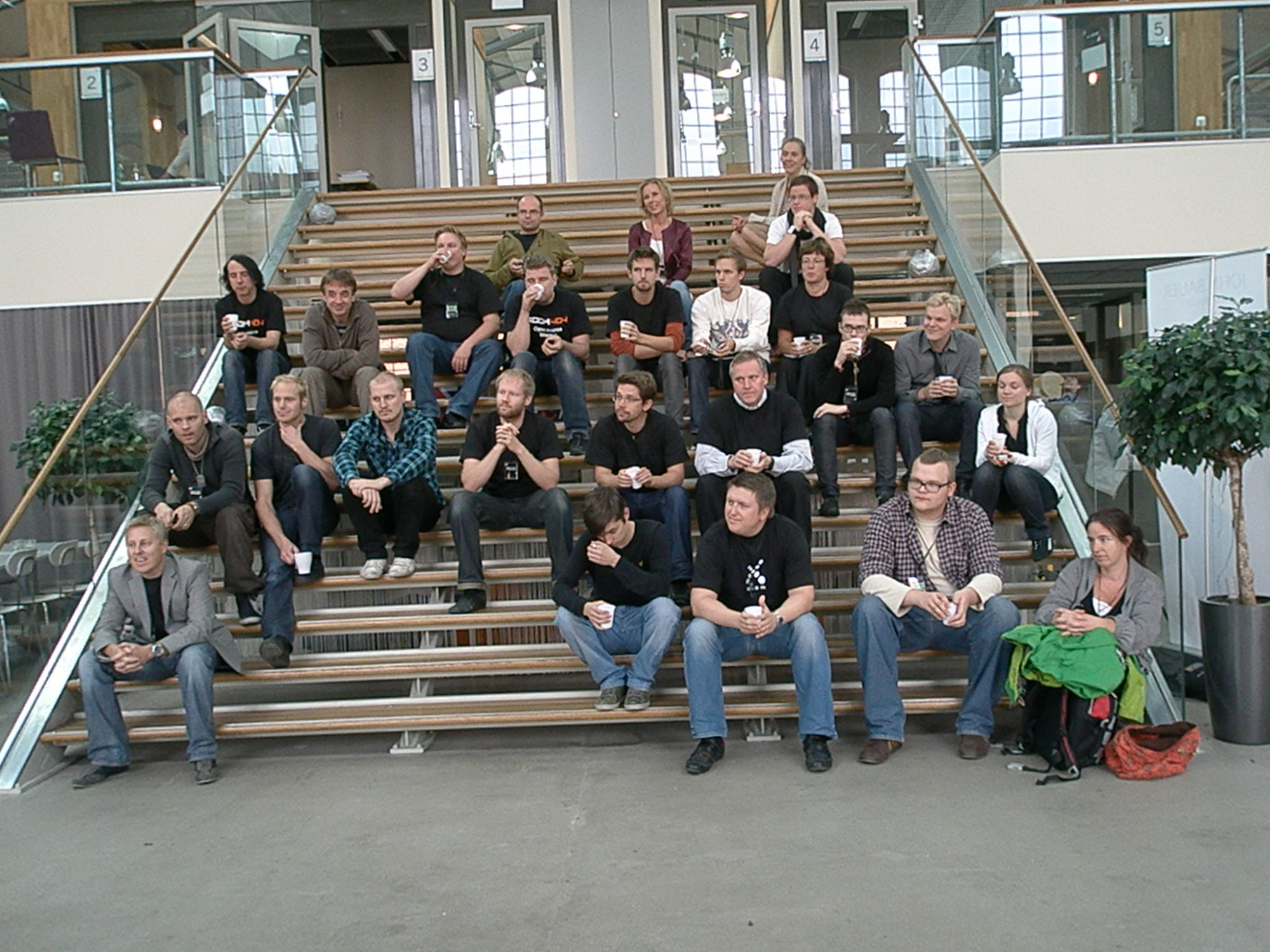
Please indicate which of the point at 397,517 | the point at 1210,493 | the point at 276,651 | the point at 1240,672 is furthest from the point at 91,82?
the point at 1240,672

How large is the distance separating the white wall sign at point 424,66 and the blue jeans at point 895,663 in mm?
9119

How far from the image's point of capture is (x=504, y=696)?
4.81m

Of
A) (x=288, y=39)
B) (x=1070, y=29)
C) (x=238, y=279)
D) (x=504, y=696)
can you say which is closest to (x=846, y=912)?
(x=504, y=696)

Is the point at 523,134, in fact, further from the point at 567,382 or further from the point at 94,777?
the point at 94,777

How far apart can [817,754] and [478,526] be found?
180cm

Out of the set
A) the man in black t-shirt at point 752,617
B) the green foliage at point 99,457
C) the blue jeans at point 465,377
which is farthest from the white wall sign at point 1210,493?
the green foliage at point 99,457

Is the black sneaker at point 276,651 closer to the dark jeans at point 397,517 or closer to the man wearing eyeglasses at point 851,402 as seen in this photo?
the dark jeans at point 397,517

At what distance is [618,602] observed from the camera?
183 inches

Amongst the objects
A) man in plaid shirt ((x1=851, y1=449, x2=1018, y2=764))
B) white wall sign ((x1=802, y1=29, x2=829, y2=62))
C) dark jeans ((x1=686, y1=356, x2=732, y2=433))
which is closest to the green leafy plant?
man in plaid shirt ((x1=851, y1=449, x2=1018, y2=764))

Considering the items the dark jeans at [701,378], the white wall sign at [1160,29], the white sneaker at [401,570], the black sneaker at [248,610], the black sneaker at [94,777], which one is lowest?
the black sneaker at [94,777]

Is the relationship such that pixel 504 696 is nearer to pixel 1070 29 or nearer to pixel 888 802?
pixel 888 802

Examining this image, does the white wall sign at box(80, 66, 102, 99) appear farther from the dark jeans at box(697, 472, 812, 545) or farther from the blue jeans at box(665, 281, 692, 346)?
the dark jeans at box(697, 472, 812, 545)

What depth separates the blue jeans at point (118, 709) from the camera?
440 centimetres

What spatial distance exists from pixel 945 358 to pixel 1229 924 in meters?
3.35
